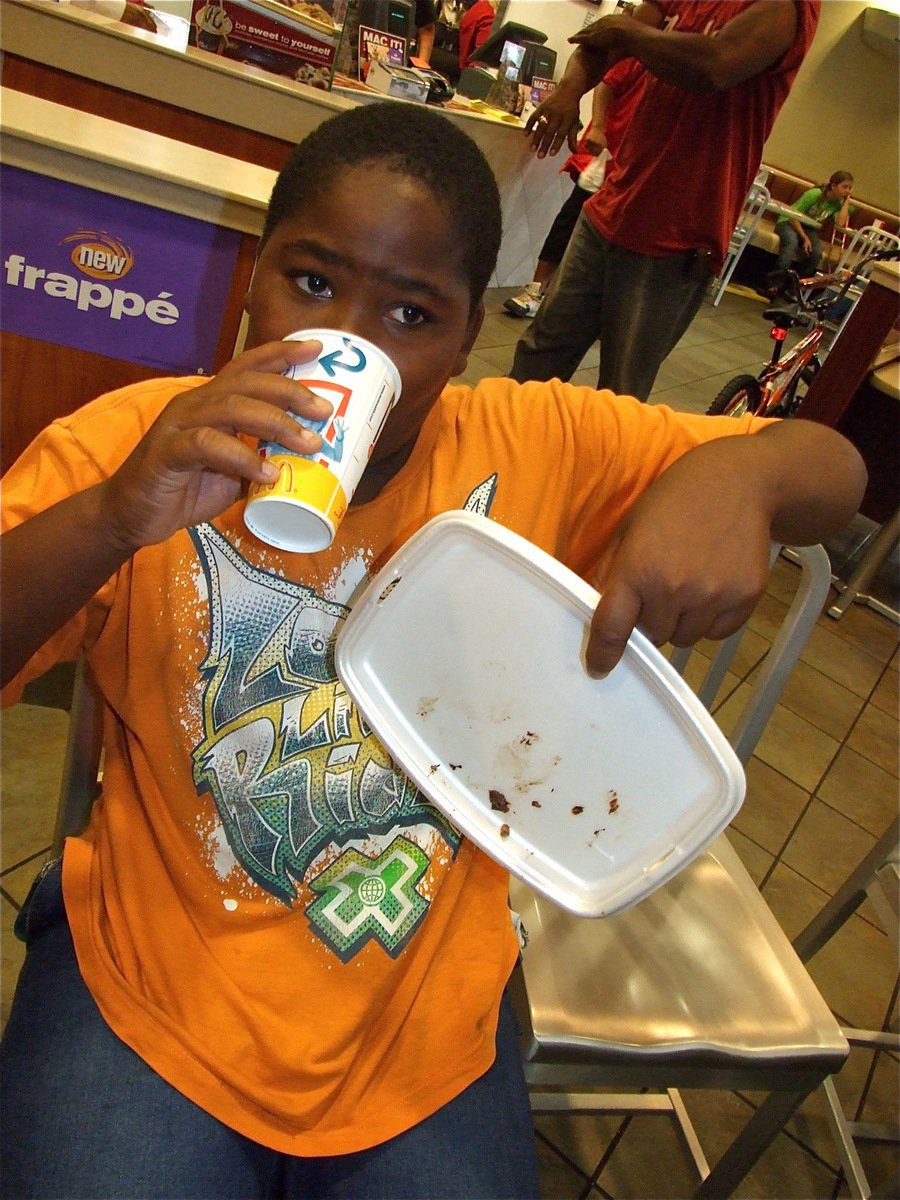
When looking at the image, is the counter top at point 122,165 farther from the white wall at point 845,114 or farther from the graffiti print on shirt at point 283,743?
the white wall at point 845,114

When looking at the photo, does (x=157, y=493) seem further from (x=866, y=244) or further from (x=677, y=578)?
(x=866, y=244)

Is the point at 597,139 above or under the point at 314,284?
above

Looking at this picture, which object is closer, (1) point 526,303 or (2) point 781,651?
(2) point 781,651

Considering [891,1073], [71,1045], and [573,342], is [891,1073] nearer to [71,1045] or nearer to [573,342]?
[71,1045]

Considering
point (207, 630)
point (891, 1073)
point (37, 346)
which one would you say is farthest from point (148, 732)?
point (891, 1073)

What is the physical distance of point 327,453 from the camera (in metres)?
0.56

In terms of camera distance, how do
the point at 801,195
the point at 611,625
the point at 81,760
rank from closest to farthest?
the point at 611,625
the point at 81,760
the point at 801,195

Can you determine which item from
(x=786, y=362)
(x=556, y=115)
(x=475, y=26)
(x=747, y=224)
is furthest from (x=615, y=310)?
(x=747, y=224)

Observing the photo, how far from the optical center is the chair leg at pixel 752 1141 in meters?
1.06

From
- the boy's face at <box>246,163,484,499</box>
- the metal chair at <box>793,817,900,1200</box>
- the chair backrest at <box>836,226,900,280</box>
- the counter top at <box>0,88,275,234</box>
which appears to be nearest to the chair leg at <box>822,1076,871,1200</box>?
the metal chair at <box>793,817,900,1200</box>

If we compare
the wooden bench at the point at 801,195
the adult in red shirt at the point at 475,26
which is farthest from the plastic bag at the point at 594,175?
the wooden bench at the point at 801,195

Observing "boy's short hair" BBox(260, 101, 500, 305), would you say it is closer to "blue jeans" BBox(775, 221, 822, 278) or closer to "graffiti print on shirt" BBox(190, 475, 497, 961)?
"graffiti print on shirt" BBox(190, 475, 497, 961)

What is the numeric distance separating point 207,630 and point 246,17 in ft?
7.42

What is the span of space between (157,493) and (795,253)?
9.12 metres
